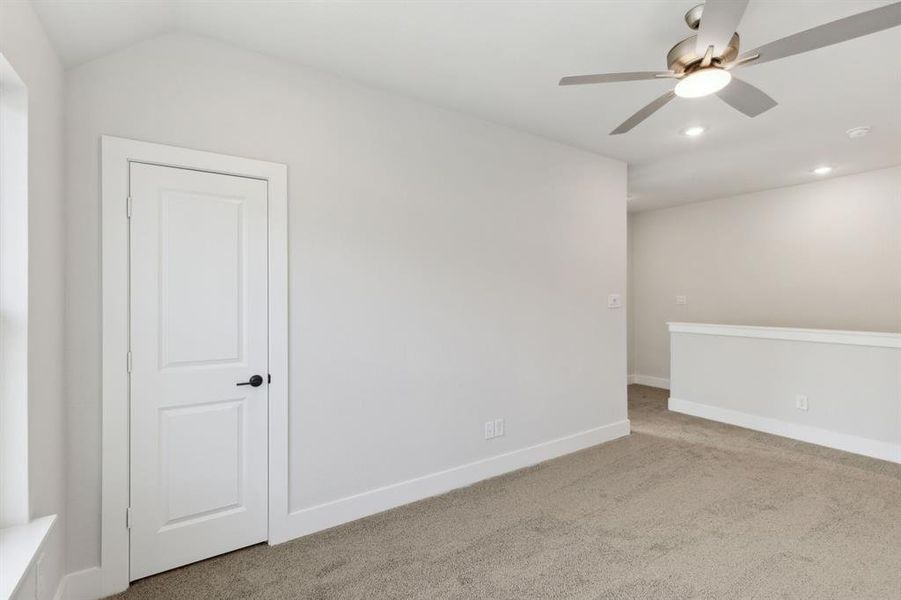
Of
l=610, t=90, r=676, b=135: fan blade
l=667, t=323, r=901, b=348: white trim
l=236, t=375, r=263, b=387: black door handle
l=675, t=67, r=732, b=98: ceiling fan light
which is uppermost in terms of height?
l=610, t=90, r=676, b=135: fan blade

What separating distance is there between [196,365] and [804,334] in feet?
16.1

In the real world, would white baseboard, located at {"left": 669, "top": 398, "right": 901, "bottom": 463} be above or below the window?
below

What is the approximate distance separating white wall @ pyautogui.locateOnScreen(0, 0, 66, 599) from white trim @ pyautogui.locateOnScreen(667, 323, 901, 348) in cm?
526

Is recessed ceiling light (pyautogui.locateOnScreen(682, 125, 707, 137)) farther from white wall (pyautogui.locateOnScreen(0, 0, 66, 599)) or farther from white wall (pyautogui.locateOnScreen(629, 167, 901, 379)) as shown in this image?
white wall (pyautogui.locateOnScreen(0, 0, 66, 599))

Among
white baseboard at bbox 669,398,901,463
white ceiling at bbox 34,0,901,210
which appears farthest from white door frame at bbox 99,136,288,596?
white baseboard at bbox 669,398,901,463

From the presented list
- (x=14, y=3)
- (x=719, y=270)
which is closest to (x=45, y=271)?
(x=14, y=3)

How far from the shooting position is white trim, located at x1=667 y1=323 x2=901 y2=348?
3672 millimetres

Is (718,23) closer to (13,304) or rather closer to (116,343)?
(13,304)

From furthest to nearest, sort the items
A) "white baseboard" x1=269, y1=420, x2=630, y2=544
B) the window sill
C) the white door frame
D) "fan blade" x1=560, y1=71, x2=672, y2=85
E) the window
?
"white baseboard" x1=269, y1=420, x2=630, y2=544 → the white door frame → "fan blade" x1=560, y1=71, x2=672, y2=85 → the window → the window sill

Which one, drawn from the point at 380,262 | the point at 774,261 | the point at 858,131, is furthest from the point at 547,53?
the point at 774,261

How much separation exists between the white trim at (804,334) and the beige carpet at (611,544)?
0.99 m

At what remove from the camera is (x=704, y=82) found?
6.31 feet

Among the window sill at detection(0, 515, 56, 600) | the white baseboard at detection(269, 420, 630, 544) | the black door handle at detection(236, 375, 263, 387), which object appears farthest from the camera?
the white baseboard at detection(269, 420, 630, 544)

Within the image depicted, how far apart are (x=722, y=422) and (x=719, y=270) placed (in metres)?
2.09
